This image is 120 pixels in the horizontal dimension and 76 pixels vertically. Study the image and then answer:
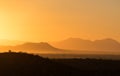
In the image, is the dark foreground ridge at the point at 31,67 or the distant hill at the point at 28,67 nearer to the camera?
the distant hill at the point at 28,67

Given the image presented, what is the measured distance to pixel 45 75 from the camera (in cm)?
6488

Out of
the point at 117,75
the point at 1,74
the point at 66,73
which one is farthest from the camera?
the point at 117,75

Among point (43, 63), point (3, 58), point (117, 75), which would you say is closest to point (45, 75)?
point (43, 63)

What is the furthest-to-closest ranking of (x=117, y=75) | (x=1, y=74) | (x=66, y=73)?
(x=117, y=75)
(x=66, y=73)
(x=1, y=74)

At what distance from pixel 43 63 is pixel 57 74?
242 inches

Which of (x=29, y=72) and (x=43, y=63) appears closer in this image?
(x=29, y=72)

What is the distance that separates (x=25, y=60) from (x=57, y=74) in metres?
8.59

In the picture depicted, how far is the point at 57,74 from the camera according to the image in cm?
6662

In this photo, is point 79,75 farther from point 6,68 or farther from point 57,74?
point 6,68

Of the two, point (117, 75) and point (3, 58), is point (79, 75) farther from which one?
point (3, 58)

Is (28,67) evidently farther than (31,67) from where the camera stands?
No

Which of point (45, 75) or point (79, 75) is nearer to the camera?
point (45, 75)

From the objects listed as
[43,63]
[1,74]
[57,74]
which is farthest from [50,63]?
[1,74]

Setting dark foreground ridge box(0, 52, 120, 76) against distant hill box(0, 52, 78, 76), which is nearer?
distant hill box(0, 52, 78, 76)
